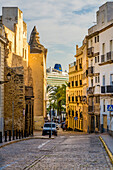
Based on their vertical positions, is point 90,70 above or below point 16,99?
above

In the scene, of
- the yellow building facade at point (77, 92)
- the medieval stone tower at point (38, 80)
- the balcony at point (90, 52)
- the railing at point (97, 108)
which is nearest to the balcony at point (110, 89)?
the railing at point (97, 108)

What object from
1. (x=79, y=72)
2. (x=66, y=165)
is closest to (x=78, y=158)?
(x=66, y=165)

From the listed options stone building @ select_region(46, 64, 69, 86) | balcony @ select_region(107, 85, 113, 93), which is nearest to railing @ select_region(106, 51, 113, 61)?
balcony @ select_region(107, 85, 113, 93)

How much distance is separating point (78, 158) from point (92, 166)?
7.17ft

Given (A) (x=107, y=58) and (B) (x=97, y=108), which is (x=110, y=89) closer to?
(A) (x=107, y=58)

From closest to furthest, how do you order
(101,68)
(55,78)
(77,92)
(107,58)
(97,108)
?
(107,58)
(101,68)
(97,108)
(77,92)
(55,78)

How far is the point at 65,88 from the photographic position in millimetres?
80625

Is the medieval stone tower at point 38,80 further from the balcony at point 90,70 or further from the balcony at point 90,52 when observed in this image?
the balcony at point 90,52

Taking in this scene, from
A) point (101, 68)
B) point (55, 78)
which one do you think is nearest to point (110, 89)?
point (101, 68)

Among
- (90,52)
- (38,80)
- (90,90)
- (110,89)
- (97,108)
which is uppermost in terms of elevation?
(90,52)

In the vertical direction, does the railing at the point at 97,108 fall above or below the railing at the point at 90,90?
below

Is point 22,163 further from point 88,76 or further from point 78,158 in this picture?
point 88,76

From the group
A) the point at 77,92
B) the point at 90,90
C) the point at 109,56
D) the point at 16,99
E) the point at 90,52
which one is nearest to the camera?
the point at 16,99

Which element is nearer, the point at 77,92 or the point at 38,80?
the point at 38,80
